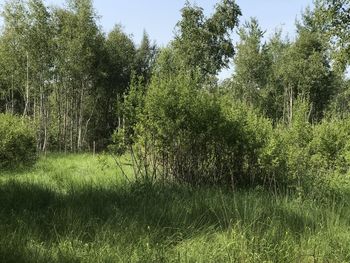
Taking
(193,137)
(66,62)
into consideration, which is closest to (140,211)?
(193,137)

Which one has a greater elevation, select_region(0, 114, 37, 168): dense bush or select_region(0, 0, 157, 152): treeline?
select_region(0, 0, 157, 152): treeline

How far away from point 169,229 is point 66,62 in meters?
26.3

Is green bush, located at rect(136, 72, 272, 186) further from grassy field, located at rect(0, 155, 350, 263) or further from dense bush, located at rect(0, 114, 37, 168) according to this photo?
dense bush, located at rect(0, 114, 37, 168)

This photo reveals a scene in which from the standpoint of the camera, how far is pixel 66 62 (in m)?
29.7

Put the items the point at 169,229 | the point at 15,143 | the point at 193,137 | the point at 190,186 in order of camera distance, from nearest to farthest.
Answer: the point at 169,229 → the point at 190,186 → the point at 193,137 → the point at 15,143

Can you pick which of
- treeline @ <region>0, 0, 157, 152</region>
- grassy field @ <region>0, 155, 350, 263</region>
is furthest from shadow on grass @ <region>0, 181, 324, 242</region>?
treeline @ <region>0, 0, 157, 152</region>

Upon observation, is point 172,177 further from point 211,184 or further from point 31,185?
point 31,185

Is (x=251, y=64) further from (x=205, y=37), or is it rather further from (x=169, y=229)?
(x=169, y=229)

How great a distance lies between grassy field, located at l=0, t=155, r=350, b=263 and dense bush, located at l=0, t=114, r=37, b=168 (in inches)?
339

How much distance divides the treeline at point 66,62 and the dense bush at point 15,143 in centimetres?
480

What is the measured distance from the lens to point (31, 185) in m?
8.68

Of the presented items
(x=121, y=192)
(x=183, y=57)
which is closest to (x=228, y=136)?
(x=121, y=192)

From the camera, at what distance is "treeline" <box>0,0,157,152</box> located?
2556 cm

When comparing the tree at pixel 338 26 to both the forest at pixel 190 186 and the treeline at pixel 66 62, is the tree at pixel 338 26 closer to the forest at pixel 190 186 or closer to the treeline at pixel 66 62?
the forest at pixel 190 186
